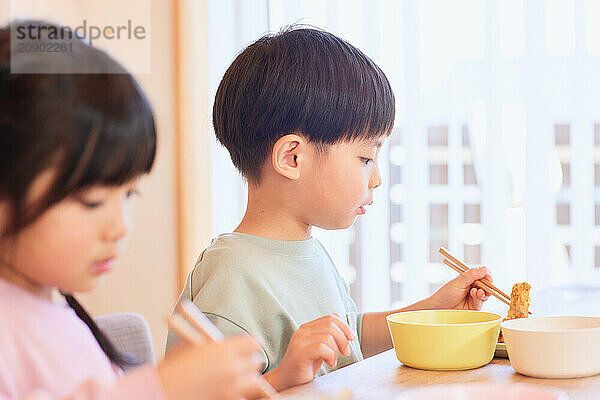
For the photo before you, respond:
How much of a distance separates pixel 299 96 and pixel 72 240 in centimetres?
60

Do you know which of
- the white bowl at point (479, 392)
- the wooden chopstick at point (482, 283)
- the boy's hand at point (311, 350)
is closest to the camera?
the white bowl at point (479, 392)

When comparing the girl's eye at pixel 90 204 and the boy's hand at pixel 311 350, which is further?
the boy's hand at pixel 311 350

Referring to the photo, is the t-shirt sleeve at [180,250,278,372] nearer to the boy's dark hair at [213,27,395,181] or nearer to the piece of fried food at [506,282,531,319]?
the boy's dark hair at [213,27,395,181]

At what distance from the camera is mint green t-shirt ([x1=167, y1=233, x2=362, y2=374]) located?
98cm

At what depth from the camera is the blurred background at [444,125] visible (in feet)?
7.88

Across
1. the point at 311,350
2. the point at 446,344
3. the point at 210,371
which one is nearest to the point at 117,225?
the point at 210,371

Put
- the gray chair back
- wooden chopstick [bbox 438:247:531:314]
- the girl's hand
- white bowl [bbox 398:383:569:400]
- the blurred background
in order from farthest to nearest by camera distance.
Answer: the blurred background → the gray chair back → wooden chopstick [bbox 438:247:531:314] → white bowl [bbox 398:383:569:400] → the girl's hand

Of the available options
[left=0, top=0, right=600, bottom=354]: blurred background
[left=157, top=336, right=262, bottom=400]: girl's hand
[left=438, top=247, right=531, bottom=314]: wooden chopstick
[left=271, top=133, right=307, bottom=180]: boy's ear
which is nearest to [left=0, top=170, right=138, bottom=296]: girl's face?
[left=157, top=336, right=262, bottom=400]: girl's hand

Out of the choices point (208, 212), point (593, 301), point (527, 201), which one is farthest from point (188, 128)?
point (593, 301)

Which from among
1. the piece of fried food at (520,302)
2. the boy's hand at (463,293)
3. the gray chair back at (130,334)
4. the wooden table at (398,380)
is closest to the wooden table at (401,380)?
the wooden table at (398,380)

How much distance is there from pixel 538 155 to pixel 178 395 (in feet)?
6.92

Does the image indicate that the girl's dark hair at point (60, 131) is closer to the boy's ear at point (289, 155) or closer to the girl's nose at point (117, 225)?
the girl's nose at point (117, 225)

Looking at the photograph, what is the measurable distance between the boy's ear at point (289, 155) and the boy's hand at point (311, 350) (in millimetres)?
327

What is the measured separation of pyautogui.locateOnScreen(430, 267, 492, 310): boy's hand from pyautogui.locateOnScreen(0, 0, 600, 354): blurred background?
1.21 m
